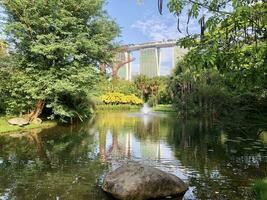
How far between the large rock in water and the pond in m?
0.30

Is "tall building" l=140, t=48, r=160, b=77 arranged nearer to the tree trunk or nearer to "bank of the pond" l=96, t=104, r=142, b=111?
"bank of the pond" l=96, t=104, r=142, b=111

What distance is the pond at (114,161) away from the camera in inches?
365

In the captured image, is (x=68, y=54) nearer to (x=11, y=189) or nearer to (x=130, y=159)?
(x=130, y=159)

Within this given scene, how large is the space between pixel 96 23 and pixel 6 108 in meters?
8.89

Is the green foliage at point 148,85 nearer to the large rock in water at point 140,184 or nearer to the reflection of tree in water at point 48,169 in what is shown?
the reflection of tree in water at point 48,169

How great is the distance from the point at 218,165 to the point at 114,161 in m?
3.55

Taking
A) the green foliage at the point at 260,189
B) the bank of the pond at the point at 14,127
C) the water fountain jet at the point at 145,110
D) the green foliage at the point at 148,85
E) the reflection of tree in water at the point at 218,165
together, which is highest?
the green foliage at the point at 148,85

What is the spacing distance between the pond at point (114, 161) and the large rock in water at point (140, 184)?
0.30 meters

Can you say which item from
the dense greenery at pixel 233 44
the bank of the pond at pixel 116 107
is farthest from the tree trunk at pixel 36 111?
the bank of the pond at pixel 116 107

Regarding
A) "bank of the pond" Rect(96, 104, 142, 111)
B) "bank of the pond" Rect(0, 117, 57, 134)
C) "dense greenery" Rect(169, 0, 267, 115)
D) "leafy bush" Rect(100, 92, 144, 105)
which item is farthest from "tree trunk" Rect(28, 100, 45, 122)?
"leafy bush" Rect(100, 92, 144, 105)

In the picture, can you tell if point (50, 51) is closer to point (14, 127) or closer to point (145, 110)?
point (14, 127)

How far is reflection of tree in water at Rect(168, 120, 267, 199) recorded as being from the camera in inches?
372

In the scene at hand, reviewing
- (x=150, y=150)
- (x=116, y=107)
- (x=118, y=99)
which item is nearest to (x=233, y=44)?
(x=150, y=150)

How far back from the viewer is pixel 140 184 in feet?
27.8
